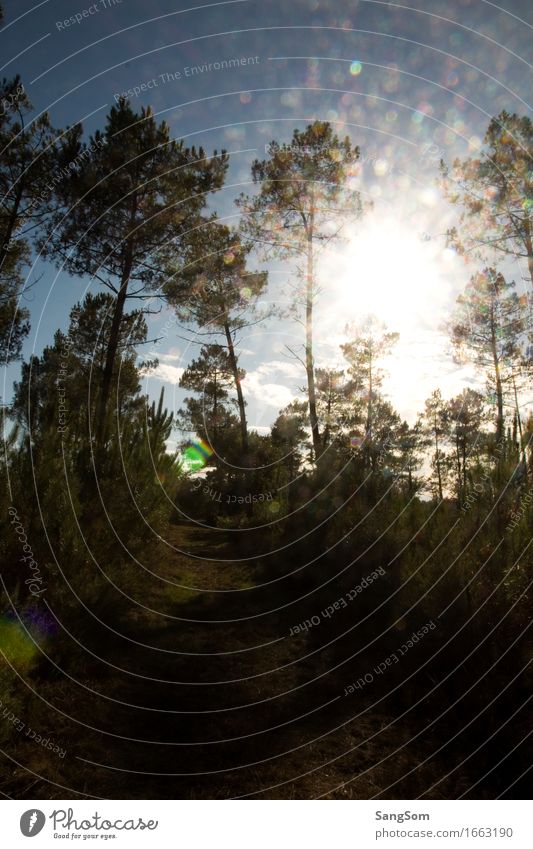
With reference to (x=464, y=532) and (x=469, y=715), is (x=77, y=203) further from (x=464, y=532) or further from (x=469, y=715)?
(x=469, y=715)

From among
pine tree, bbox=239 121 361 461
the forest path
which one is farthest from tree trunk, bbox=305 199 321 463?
the forest path

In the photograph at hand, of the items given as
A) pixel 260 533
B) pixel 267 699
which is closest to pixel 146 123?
pixel 260 533

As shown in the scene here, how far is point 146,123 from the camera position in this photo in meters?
13.9

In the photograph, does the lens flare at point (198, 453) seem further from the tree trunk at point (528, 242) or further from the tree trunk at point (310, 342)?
the tree trunk at point (528, 242)
